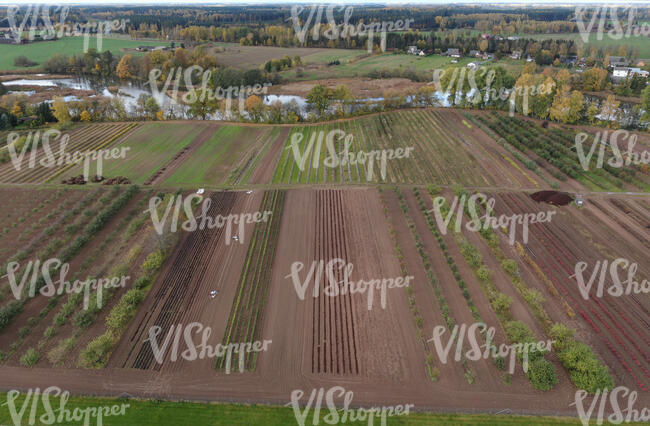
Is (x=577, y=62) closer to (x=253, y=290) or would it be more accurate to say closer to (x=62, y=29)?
(x=253, y=290)

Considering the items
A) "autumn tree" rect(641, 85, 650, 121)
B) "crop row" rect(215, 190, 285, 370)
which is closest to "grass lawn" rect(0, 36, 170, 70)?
"crop row" rect(215, 190, 285, 370)

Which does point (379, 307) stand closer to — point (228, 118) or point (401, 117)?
point (401, 117)

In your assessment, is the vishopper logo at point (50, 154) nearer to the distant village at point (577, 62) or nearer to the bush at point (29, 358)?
the bush at point (29, 358)

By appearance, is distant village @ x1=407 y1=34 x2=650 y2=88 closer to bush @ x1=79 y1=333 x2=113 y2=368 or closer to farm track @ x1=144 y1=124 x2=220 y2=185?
farm track @ x1=144 y1=124 x2=220 y2=185

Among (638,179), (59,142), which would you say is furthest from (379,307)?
(59,142)

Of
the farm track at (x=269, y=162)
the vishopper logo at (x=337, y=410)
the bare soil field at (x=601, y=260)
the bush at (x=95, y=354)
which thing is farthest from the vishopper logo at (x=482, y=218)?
the bush at (x=95, y=354)

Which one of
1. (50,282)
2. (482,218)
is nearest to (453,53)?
(482,218)
